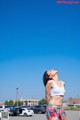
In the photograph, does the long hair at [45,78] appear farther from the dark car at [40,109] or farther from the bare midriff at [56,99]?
the dark car at [40,109]

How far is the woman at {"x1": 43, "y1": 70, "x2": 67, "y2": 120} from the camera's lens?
5512 millimetres

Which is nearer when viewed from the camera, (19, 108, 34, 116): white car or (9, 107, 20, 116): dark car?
(19, 108, 34, 116): white car

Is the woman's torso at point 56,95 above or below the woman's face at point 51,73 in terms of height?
below

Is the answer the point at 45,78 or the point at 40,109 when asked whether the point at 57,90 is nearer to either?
the point at 45,78

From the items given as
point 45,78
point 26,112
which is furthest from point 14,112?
point 45,78

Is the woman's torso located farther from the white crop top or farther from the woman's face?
the woman's face

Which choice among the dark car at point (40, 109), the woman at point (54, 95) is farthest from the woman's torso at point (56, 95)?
the dark car at point (40, 109)

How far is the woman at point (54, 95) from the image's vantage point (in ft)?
18.1

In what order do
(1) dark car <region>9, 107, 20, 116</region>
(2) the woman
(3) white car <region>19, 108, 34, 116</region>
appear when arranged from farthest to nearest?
(1) dark car <region>9, 107, 20, 116</region>, (3) white car <region>19, 108, 34, 116</region>, (2) the woman

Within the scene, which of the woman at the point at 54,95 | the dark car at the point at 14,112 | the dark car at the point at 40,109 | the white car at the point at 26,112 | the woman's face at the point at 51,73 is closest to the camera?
the woman at the point at 54,95

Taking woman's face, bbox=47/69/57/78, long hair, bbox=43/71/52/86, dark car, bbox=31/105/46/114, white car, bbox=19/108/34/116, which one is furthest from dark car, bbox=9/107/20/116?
woman's face, bbox=47/69/57/78

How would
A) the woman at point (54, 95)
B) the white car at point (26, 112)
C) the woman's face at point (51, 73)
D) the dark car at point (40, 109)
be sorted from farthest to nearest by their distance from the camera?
the dark car at point (40, 109) < the white car at point (26, 112) < the woman's face at point (51, 73) < the woman at point (54, 95)

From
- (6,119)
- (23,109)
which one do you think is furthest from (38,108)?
(6,119)

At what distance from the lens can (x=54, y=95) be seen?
558 cm
